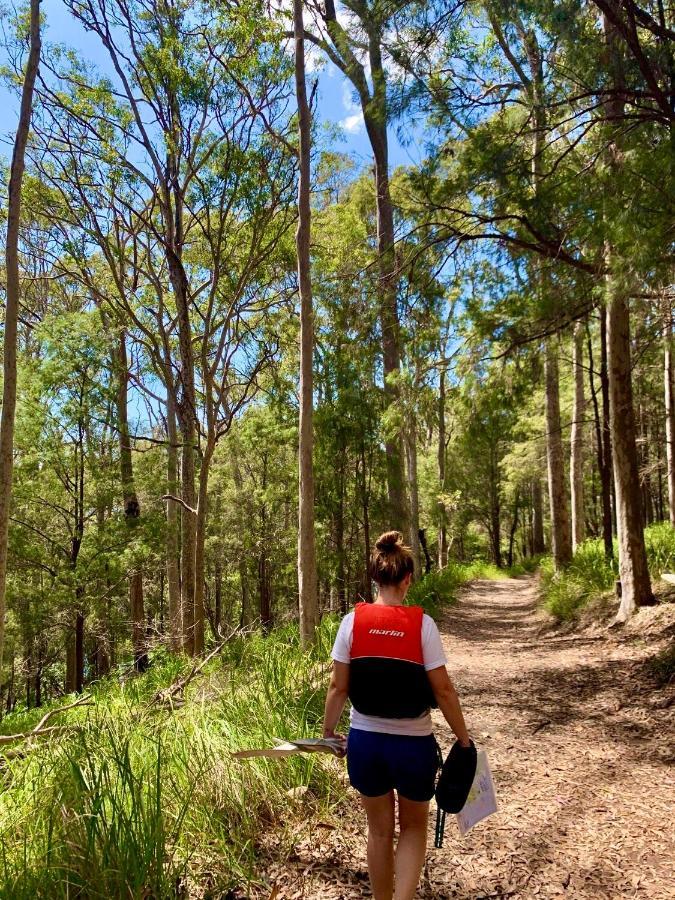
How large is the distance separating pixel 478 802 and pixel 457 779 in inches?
5.1

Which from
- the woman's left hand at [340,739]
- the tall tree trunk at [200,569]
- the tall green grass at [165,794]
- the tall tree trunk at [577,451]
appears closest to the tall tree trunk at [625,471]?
the tall green grass at [165,794]

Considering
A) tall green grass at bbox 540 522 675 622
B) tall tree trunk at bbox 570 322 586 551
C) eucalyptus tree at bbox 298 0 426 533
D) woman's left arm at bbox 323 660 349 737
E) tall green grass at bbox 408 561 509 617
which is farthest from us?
tall tree trunk at bbox 570 322 586 551

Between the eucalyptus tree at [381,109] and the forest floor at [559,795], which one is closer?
the forest floor at [559,795]

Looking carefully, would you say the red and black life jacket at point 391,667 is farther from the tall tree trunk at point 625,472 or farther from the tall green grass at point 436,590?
the tall green grass at point 436,590

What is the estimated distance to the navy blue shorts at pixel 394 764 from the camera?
207 centimetres

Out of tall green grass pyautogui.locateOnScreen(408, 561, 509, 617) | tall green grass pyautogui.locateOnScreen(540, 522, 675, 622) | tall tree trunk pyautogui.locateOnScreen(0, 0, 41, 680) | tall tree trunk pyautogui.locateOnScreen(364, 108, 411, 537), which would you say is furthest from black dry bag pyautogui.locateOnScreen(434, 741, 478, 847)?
tall green grass pyautogui.locateOnScreen(408, 561, 509, 617)

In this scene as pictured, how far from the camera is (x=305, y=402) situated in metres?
6.29

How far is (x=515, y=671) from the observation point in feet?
20.4

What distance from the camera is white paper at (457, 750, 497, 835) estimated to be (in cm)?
210

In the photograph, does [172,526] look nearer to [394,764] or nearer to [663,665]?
[663,665]

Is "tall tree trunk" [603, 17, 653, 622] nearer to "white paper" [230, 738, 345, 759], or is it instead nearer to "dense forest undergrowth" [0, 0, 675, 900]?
"dense forest undergrowth" [0, 0, 675, 900]

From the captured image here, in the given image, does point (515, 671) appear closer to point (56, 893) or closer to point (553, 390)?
point (56, 893)

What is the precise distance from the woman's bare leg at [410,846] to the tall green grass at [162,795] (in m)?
0.78

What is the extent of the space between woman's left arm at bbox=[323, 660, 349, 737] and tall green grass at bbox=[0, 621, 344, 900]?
2.44ft
